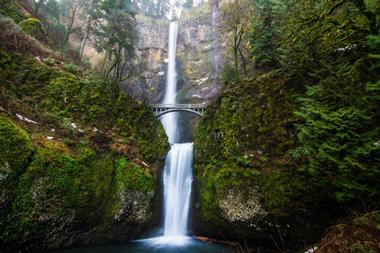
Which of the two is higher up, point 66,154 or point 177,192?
point 66,154

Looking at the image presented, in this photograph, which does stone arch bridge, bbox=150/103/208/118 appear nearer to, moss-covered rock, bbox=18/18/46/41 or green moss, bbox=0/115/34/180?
moss-covered rock, bbox=18/18/46/41

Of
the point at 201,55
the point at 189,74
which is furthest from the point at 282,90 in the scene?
the point at 201,55

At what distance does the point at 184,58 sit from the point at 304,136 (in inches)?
1289

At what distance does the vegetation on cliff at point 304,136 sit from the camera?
18.5 ft

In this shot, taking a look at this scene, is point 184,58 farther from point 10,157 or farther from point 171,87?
point 10,157

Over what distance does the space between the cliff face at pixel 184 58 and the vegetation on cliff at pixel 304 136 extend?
59.6 feet

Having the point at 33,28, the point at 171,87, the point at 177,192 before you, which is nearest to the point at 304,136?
the point at 177,192

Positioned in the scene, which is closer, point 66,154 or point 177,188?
point 66,154

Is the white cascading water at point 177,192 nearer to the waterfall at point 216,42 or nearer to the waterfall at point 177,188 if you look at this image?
the waterfall at point 177,188

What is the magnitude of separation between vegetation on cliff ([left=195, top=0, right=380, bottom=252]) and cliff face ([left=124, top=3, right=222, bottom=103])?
715 inches

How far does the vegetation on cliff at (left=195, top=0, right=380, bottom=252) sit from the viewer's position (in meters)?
5.63

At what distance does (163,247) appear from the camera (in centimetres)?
1059

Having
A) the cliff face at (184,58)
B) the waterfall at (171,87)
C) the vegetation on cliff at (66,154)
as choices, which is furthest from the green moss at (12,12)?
the waterfall at (171,87)

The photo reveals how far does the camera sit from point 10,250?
7.27 metres
